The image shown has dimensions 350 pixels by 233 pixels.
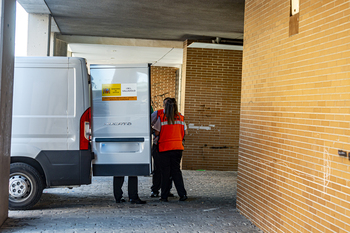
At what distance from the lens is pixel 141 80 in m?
6.09

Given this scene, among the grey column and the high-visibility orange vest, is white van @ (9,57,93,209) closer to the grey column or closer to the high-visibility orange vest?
the grey column

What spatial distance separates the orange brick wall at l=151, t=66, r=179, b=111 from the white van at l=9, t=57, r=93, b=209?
1523 centimetres

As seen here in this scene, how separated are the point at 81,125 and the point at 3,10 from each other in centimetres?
206

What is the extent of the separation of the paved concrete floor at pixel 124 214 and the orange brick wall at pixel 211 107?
131 inches

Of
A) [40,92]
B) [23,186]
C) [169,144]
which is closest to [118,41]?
[169,144]

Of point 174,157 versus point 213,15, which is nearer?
point 174,157

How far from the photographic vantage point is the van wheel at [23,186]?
582 centimetres

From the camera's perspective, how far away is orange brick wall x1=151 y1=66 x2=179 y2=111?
21000mm

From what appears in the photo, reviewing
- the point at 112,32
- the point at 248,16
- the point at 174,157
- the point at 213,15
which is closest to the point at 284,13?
the point at 248,16

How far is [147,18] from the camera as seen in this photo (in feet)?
30.3

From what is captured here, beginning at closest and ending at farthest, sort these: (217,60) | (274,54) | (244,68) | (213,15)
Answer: (274,54), (244,68), (213,15), (217,60)

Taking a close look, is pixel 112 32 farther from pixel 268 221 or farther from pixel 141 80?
pixel 268 221

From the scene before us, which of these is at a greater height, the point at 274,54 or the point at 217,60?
the point at 217,60

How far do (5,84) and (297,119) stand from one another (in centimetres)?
402
